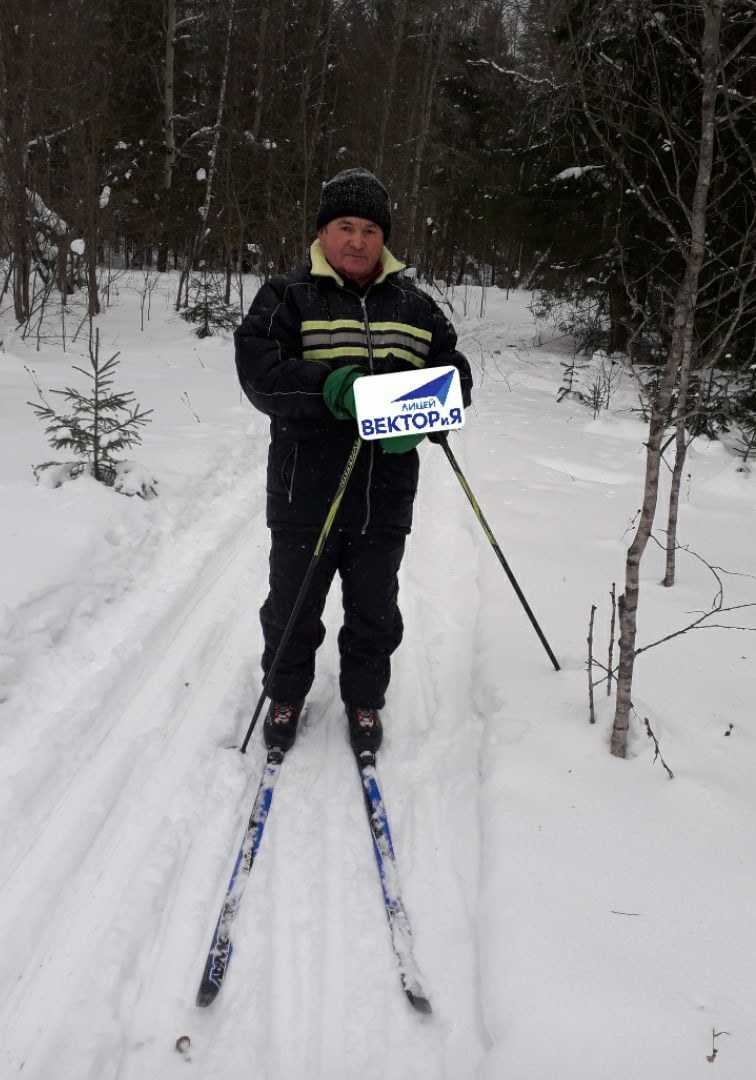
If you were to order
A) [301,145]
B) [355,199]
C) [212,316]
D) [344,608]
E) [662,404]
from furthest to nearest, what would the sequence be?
[301,145], [212,316], [344,608], [355,199], [662,404]

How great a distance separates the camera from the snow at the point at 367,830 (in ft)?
5.49

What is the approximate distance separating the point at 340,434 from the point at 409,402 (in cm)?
33

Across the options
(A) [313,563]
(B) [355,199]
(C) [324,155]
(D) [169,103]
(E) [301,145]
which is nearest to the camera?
(B) [355,199]

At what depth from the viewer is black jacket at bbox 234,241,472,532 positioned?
7.57 feet

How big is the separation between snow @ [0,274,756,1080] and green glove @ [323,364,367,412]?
1.48 metres

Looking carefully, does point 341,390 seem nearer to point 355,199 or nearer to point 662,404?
point 355,199

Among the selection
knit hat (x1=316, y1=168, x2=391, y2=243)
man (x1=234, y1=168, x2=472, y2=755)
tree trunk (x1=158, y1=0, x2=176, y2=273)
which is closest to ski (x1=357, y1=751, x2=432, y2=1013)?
man (x1=234, y1=168, x2=472, y2=755)

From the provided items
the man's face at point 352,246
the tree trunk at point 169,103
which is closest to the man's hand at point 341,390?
the man's face at point 352,246

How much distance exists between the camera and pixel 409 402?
2338 millimetres

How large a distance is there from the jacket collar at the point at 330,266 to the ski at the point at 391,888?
1885 millimetres

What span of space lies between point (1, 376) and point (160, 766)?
8.02 m

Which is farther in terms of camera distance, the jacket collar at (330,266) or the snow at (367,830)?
the jacket collar at (330,266)

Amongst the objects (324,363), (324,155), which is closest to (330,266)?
(324,363)

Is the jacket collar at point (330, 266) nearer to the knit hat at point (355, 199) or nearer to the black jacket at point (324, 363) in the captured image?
the black jacket at point (324, 363)
